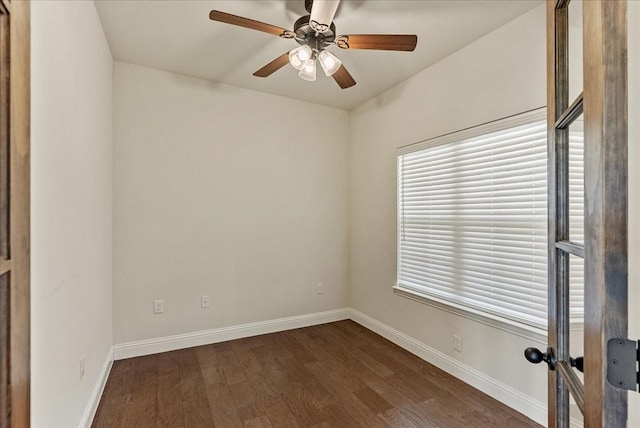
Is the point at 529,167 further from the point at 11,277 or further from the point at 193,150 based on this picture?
the point at 193,150

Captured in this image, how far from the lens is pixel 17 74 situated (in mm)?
822

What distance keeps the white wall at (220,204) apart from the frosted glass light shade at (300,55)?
140cm

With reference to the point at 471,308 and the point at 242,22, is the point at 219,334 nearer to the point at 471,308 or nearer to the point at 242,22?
the point at 471,308

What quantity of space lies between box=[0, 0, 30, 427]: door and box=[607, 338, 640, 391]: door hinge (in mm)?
1341

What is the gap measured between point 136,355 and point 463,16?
3785 millimetres

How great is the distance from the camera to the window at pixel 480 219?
198 centimetres

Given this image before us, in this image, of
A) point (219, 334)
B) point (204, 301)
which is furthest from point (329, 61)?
point (219, 334)

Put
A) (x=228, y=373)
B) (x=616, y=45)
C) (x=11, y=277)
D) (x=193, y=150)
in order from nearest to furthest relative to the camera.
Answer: (x=616, y=45) → (x=11, y=277) → (x=228, y=373) → (x=193, y=150)

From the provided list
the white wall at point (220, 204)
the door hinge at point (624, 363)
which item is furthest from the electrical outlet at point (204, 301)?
the door hinge at point (624, 363)

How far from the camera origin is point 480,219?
2.33m

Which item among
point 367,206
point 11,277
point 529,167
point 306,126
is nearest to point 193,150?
point 306,126

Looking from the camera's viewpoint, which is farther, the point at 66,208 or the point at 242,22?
the point at 242,22

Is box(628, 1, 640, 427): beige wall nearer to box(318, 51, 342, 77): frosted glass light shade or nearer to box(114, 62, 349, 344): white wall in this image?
box(318, 51, 342, 77): frosted glass light shade

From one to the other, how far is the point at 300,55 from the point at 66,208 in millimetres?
1576
